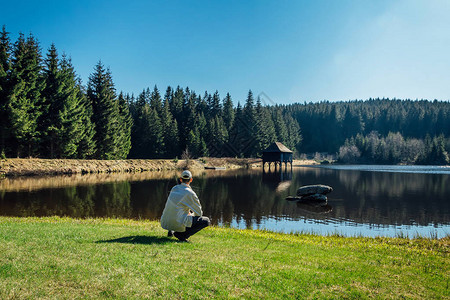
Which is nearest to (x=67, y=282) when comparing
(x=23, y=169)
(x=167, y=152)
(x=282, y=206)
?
(x=282, y=206)

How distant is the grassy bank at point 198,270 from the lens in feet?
15.2

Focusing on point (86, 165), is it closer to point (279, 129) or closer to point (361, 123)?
point (279, 129)

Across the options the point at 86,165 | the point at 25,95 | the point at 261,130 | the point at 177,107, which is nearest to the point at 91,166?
the point at 86,165

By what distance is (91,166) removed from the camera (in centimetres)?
4441

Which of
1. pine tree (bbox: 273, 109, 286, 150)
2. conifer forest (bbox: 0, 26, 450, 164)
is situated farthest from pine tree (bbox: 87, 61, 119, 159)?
pine tree (bbox: 273, 109, 286, 150)

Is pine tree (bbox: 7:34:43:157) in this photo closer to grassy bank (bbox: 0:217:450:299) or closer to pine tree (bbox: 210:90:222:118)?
grassy bank (bbox: 0:217:450:299)

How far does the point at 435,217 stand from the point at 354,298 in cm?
1684

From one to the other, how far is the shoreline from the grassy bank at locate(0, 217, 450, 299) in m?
32.2

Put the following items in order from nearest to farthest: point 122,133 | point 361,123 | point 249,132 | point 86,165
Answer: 1. point 86,165
2. point 122,133
3. point 249,132
4. point 361,123

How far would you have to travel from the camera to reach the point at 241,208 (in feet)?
64.9

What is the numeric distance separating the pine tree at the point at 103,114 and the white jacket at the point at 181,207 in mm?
45669

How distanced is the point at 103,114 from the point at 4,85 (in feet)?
58.4

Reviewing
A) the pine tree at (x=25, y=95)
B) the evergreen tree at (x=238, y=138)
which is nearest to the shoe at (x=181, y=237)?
the pine tree at (x=25, y=95)

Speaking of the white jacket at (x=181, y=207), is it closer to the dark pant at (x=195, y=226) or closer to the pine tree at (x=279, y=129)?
the dark pant at (x=195, y=226)
